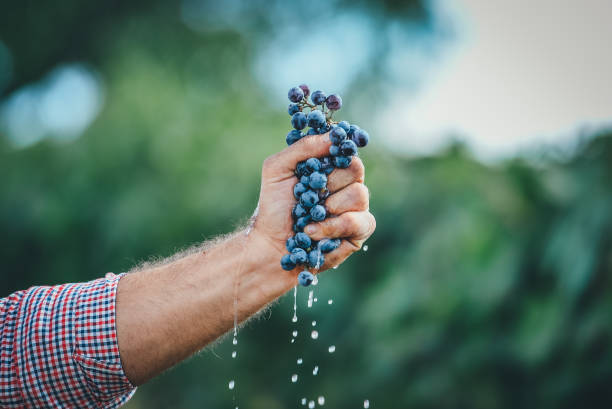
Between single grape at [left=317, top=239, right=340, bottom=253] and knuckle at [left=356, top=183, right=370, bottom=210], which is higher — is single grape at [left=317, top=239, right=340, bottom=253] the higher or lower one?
the lower one

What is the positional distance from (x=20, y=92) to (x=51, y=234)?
593 cm

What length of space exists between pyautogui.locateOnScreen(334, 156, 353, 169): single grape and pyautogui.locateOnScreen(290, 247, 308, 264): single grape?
0.31 meters

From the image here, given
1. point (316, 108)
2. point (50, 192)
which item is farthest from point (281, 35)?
point (316, 108)

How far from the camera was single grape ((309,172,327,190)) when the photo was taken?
1707 mm

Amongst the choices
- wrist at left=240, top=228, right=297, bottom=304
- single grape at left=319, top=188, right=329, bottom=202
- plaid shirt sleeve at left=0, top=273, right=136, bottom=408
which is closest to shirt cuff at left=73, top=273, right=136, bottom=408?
plaid shirt sleeve at left=0, top=273, right=136, bottom=408

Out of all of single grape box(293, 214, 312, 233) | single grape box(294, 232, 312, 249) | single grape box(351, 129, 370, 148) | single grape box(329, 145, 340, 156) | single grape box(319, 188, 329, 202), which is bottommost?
single grape box(294, 232, 312, 249)

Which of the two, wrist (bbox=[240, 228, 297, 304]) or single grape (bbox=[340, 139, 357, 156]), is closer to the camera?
single grape (bbox=[340, 139, 357, 156])

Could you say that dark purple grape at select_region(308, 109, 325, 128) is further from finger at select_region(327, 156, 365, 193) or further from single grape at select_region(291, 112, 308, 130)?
finger at select_region(327, 156, 365, 193)

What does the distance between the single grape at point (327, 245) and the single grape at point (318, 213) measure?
0.08 metres

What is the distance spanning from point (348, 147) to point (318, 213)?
0.77 ft

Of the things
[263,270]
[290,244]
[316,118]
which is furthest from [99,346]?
[316,118]

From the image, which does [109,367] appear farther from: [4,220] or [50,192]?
[4,220]

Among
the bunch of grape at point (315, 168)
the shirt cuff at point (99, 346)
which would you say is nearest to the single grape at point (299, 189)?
the bunch of grape at point (315, 168)

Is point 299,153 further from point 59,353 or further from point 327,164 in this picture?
point 59,353
